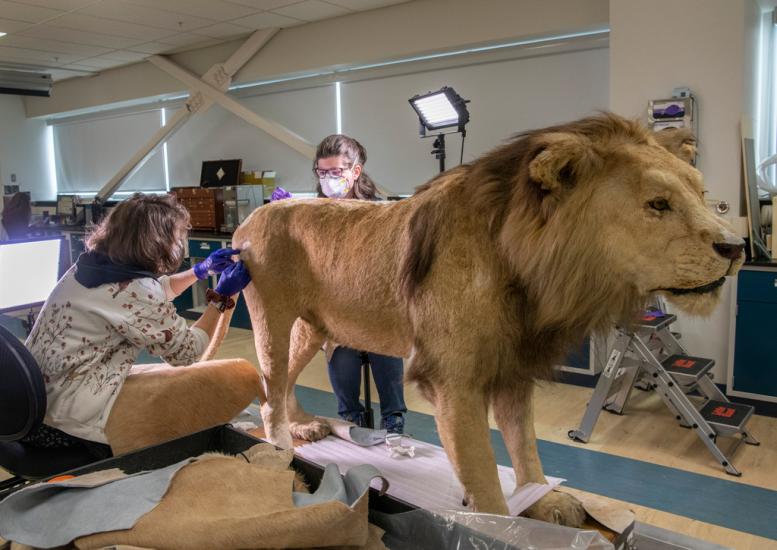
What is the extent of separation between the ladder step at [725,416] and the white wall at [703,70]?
677mm

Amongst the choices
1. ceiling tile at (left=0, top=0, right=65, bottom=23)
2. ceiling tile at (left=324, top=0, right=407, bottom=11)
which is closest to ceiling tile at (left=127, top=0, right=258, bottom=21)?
ceiling tile at (left=324, top=0, right=407, bottom=11)

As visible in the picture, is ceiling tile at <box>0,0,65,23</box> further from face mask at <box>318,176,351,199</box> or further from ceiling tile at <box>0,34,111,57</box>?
face mask at <box>318,176,351,199</box>

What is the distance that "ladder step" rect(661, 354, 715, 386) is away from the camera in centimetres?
342

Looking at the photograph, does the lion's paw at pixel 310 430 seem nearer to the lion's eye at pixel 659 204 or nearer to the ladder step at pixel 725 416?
the lion's eye at pixel 659 204

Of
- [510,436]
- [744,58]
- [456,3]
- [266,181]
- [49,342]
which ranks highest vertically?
[456,3]

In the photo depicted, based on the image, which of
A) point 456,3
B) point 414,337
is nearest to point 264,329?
point 414,337

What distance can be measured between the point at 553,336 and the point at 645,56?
342 cm

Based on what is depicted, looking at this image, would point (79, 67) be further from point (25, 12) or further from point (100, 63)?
point (25, 12)

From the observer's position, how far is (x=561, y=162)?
1.12m

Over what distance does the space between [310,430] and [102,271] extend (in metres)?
0.85

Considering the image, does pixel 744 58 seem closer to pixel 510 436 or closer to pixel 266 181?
pixel 510 436

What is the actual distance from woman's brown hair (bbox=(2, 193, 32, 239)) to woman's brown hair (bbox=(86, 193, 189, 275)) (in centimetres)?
539

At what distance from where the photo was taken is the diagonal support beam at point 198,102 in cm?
686

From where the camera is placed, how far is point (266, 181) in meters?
7.20
